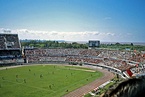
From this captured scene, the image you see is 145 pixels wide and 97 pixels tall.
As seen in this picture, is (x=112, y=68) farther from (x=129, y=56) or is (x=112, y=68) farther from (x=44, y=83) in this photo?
(x=44, y=83)

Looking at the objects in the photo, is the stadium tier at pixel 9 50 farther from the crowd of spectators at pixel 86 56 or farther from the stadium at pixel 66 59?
the crowd of spectators at pixel 86 56

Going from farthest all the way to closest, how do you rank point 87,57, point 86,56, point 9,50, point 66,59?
1. point 86,56
2. point 87,57
3. point 66,59
4. point 9,50

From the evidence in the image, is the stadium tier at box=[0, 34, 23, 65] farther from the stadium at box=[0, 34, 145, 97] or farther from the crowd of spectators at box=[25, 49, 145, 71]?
the crowd of spectators at box=[25, 49, 145, 71]

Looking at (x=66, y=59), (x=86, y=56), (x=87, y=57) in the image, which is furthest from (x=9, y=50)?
(x=87, y=57)

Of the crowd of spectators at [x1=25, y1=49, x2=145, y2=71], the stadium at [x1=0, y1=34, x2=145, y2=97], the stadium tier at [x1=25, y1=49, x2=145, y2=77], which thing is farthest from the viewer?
the crowd of spectators at [x1=25, y1=49, x2=145, y2=71]

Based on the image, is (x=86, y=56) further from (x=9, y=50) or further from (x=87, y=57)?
(x=9, y=50)

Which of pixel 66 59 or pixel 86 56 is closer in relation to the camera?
pixel 66 59

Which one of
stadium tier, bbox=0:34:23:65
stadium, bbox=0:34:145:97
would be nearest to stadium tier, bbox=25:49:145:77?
stadium, bbox=0:34:145:97

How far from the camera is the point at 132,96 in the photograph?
7.26ft

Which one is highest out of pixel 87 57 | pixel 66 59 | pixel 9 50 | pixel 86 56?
pixel 9 50

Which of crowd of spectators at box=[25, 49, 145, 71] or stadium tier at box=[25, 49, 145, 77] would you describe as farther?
crowd of spectators at box=[25, 49, 145, 71]

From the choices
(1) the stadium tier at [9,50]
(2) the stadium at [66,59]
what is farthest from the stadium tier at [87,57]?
(1) the stadium tier at [9,50]

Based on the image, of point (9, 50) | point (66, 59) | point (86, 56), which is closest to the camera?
point (9, 50)

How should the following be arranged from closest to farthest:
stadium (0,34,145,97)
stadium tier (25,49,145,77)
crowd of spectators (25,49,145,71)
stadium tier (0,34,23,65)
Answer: stadium (0,34,145,97), stadium tier (25,49,145,77), crowd of spectators (25,49,145,71), stadium tier (0,34,23,65)
